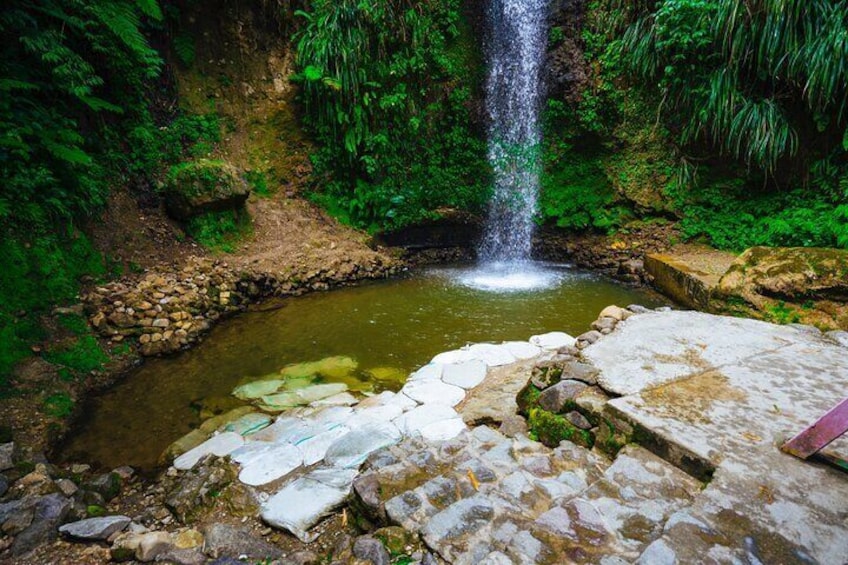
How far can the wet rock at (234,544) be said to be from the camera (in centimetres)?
177

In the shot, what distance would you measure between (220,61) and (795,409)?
9.06 metres

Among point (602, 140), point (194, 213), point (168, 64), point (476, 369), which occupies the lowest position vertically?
point (476, 369)

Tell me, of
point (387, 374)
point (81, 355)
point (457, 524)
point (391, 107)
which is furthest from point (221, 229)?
point (457, 524)

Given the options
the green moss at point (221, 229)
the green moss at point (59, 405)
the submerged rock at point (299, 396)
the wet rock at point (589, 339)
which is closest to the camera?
the wet rock at point (589, 339)

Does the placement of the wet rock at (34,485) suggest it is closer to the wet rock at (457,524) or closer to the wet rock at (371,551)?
the wet rock at (371,551)

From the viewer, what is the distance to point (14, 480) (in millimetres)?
2309

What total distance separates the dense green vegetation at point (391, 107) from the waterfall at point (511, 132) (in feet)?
1.21

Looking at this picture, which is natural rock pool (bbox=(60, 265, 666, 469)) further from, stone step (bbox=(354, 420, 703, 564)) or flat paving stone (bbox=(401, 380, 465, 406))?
stone step (bbox=(354, 420, 703, 564))

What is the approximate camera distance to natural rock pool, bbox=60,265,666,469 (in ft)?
10.0

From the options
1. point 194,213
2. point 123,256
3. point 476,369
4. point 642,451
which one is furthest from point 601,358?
point 194,213

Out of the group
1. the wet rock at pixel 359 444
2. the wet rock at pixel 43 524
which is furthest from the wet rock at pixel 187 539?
the wet rock at pixel 359 444

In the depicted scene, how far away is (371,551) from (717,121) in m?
7.53

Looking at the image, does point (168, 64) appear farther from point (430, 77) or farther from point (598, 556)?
point (598, 556)

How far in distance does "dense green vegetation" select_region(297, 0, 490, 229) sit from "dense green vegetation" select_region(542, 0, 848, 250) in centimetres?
210
